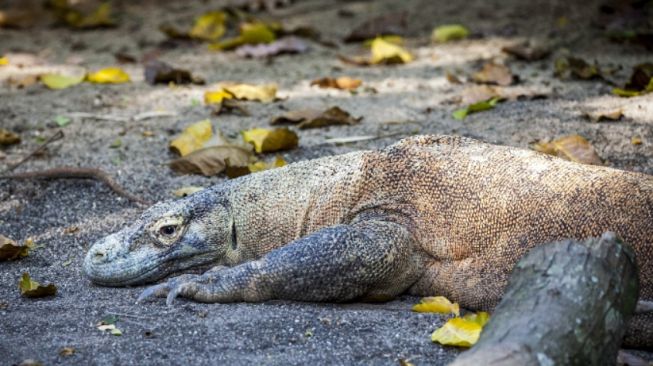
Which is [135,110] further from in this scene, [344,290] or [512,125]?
[344,290]

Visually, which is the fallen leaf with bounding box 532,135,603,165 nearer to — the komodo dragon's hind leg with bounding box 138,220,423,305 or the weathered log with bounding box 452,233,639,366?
the komodo dragon's hind leg with bounding box 138,220,423,305

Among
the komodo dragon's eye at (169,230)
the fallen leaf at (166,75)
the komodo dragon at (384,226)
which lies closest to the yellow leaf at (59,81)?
the fallen leaf at (166,75)

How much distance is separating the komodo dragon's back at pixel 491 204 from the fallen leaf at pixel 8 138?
2.79 m

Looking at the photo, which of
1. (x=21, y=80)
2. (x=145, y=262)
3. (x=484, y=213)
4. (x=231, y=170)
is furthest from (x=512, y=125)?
(x=21, y=80)

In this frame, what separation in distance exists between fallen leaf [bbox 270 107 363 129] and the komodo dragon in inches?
65.0

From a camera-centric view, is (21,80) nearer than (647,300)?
No

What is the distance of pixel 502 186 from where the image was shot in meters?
3.46

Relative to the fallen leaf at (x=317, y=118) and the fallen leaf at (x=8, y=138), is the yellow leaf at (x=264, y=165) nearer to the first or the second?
the fallen leaf at (x=317, y=118)

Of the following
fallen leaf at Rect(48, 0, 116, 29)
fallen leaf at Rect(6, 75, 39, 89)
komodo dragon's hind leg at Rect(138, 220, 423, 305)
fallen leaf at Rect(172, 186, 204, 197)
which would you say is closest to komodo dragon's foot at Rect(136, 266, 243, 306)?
komodo dragon's hind leg at Rect(138, 220, 423, 305)

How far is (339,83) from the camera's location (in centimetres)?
656

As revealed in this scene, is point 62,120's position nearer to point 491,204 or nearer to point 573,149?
point 573,149

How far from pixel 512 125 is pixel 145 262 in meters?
2.51

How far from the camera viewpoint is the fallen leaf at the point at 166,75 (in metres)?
6.82

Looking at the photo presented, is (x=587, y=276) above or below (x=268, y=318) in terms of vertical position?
above
